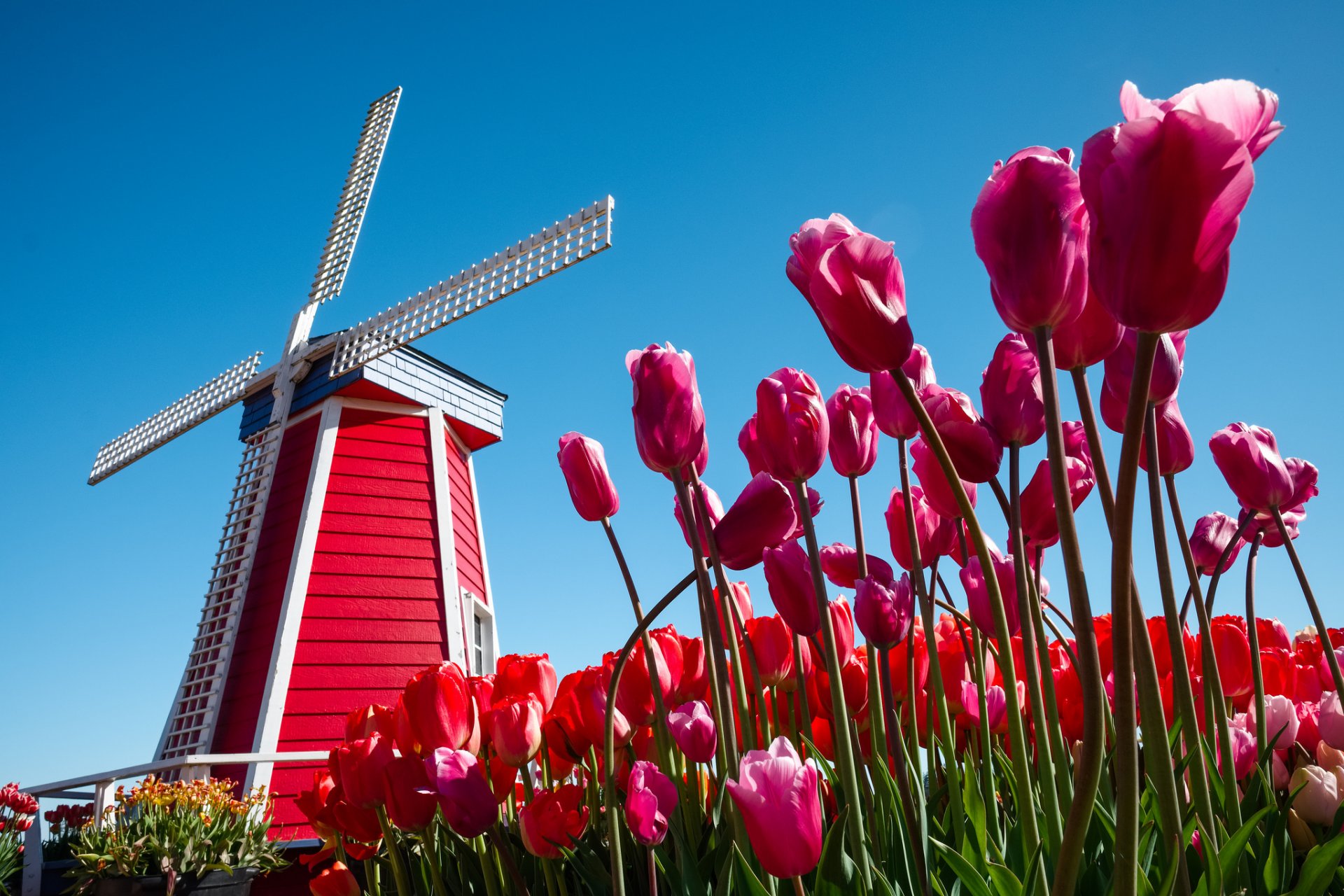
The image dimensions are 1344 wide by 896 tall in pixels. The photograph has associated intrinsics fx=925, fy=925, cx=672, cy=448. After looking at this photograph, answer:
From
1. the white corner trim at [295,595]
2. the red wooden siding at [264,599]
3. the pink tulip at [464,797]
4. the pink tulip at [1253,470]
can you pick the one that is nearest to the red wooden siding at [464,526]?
the white corner trim at [295,595]

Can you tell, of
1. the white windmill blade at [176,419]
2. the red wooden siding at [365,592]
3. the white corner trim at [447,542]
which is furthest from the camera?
the white windmill blade at [176,419]

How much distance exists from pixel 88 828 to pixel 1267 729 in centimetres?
630

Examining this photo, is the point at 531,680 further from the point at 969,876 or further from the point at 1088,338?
the point at 1088,338

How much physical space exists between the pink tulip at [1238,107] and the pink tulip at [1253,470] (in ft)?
2.74

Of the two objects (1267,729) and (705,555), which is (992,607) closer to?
(705,555)

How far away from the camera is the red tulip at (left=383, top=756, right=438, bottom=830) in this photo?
1259 millimetres

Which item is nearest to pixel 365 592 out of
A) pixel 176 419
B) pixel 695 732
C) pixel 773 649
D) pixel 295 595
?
pixel 295 595

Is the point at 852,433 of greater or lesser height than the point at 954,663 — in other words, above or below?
above

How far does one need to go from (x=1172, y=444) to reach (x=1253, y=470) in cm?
22

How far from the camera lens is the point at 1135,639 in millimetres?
585

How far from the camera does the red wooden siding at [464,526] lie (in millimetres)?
10359

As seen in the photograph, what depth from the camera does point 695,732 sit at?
3.72 feet

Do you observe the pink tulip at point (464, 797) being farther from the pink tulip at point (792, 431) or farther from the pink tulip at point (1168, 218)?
the pink tulip at point (1168, 218)

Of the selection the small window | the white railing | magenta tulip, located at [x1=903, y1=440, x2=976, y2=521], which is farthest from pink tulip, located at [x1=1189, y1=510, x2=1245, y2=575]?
the small window
